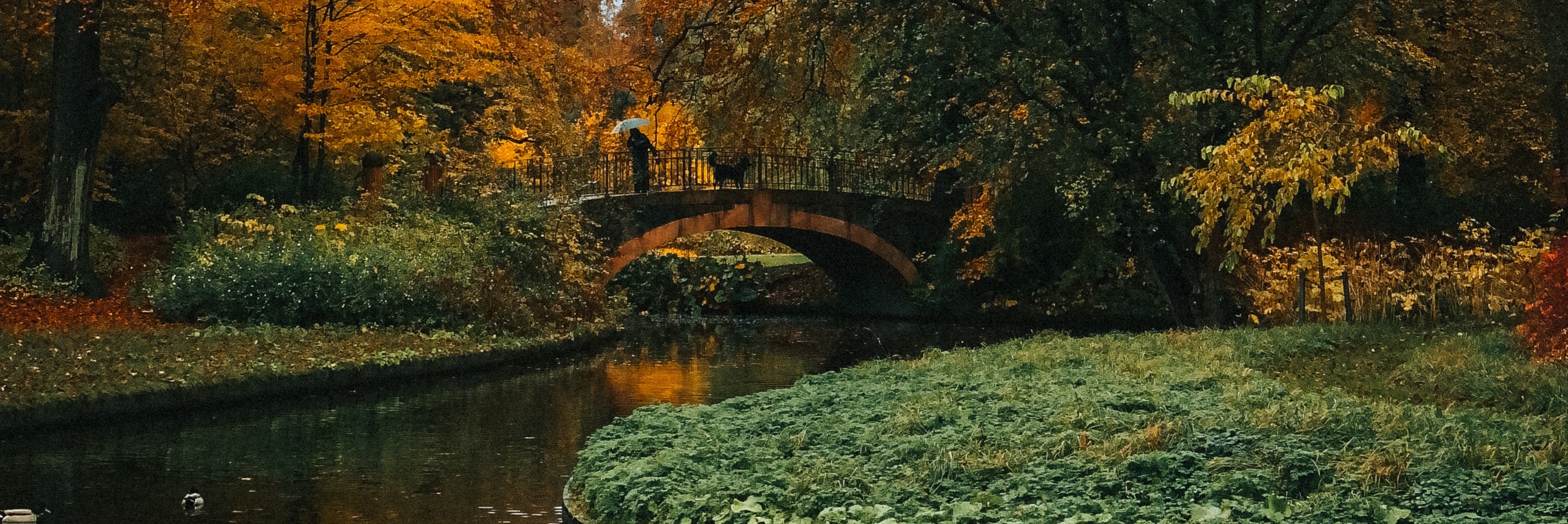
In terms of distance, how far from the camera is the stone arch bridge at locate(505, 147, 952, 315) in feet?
91.0

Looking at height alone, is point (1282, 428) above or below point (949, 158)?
below

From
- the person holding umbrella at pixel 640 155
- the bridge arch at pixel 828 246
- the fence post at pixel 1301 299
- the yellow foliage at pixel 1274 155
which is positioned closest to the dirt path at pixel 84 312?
the bridge arch at pixel 828 246

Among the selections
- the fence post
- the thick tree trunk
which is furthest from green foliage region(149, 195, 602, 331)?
the fence post

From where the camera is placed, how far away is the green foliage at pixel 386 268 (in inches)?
799

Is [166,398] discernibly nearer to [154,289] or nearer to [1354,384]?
[154,289]

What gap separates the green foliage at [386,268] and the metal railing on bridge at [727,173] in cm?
151

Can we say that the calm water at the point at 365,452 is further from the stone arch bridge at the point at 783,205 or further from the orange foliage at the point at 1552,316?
the stone arch bridge at the point at 783,205

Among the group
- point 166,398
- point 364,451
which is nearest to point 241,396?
point 166,398

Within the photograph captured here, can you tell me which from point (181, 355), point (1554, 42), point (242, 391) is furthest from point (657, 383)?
point (1554, 42)

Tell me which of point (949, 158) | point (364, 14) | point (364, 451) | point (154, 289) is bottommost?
point (364, 451)

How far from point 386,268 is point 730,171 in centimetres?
970

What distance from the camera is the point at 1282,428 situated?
26.8 feet

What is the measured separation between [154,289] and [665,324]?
11.5 meters

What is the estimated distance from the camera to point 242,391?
1562cm
